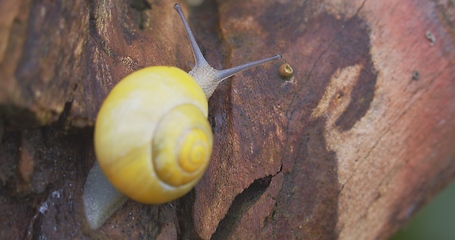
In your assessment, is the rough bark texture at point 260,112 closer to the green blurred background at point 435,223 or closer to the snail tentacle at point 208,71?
the snail tentacle at point 208,71

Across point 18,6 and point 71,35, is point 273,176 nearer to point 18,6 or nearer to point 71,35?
point 71,35

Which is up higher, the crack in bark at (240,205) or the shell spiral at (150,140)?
the shell spiral at (150,140)

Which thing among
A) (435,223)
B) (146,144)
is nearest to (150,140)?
(146,144)

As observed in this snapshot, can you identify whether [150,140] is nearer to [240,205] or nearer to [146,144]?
[146,144]

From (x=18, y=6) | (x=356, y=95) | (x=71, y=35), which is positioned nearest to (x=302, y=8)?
(x=356, y=95)

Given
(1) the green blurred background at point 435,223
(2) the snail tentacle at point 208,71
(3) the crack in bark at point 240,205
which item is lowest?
(1) the green blurred background at point 435,223

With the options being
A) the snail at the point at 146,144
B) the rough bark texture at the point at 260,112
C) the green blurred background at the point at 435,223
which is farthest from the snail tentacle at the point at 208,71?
the green blurred background at the point at 435,223

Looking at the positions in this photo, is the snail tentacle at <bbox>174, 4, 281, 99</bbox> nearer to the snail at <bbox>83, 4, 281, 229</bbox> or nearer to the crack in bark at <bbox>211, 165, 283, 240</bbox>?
the snail at <bbox>83, 4, 281, 229</bbox>
